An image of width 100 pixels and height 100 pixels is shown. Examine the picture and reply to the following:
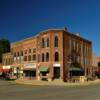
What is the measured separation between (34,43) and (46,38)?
5.94m

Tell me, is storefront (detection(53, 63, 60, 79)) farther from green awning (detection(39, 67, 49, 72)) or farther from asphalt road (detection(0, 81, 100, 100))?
asphalt road (detection(0, 81, 100, 100))

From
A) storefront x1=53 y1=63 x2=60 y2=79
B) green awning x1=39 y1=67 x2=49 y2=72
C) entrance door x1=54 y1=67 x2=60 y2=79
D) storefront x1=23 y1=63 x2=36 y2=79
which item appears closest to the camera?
entrance door x1=54 y1=67 x2=60 y2=79

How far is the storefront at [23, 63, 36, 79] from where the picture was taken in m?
65.2

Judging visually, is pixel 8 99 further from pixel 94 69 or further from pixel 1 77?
pixel 94 69

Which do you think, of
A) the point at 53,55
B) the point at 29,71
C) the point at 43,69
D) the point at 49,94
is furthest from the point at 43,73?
the point at 49,94

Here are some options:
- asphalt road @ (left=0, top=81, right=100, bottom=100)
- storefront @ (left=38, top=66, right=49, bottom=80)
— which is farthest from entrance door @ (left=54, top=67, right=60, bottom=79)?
asphalt road @ (left=0, top=81, right=100, bottom=100)

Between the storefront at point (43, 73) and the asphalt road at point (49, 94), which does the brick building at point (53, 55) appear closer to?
the storefront at point (43, 73)

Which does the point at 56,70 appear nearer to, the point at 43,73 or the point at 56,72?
the point at 56,72

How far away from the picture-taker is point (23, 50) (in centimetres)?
7088

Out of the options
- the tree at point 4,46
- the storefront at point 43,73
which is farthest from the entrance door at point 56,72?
the tree at point 4,46

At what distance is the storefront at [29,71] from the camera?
6519cm

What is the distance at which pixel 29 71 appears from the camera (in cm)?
6756

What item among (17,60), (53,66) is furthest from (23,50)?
(53,66)

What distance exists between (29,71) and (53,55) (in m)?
11.1
